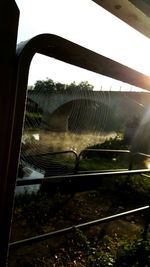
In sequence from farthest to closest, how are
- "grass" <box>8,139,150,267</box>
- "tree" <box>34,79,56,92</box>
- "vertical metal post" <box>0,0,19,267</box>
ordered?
"grass" <box>8,139,150,267</box>, "tree" <box>34,79,56,92</box>, "vertical metal post" <box>0,0,19,267</box>

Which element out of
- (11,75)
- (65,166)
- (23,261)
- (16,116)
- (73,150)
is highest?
(11,75)

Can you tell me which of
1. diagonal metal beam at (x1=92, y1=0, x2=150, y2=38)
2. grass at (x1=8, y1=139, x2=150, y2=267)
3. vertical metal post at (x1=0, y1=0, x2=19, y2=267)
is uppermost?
diagonal metal beam at (x1=92, y1=0, x2=150, y2=38)

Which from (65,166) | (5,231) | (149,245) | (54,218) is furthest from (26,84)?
(65,166)

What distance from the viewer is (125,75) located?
1115mm

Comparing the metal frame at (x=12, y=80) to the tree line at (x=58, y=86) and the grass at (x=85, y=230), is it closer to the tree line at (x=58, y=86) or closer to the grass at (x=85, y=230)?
the tree line at (x=58, y=86)

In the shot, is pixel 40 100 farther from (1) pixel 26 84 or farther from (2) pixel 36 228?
(2) pixel 36 228

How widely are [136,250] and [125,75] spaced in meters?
2.11

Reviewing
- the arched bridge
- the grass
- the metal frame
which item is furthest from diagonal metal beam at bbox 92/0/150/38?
the grass

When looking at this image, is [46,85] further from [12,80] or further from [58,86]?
[12,80]

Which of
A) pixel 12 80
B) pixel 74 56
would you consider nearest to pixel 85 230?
pixel 74 56

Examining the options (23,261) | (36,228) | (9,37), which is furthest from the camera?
(36,228)

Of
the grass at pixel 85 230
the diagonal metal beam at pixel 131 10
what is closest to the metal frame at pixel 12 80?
the diagonal metal beam at pixel 131 10

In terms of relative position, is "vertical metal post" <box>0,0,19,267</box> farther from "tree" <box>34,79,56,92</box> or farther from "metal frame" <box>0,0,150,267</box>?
"tree" <box>34,79,56,92</box>

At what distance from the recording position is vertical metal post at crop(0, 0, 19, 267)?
0.69 metres
